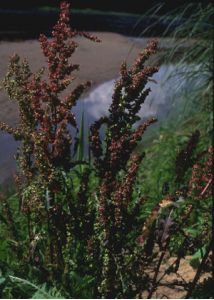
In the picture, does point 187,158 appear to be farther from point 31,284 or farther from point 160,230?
point 31,284

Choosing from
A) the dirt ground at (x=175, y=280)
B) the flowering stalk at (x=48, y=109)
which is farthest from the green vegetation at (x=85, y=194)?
the dirt ground at (x=175, y=280)

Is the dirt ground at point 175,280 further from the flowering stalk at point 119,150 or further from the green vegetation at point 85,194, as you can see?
the flowering stalk at point 119,150

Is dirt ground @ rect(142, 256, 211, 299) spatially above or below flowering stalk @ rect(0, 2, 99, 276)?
below

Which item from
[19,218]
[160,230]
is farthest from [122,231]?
[19,218]

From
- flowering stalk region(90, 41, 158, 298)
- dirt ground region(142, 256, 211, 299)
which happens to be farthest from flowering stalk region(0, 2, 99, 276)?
dirt ground region(142, 256, 211, 299)

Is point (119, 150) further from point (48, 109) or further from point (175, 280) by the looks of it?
point (175, 280)

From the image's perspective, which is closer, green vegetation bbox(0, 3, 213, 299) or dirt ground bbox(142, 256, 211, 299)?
green vegetation bbox(0, 3, 213, 299)

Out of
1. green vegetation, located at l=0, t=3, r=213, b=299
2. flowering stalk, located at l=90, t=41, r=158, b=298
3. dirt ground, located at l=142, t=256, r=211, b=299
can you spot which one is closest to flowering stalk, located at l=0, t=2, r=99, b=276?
green vegetation, located at l=0, t=3, r=213, b=299

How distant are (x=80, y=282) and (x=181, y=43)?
3.15m

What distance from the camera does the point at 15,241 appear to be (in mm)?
2336

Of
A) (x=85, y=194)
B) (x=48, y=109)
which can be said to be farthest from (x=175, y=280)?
(x=48, y=109)

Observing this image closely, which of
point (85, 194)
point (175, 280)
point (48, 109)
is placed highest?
point (48, 109)

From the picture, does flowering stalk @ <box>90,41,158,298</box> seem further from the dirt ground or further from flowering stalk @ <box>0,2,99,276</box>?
the dirt ground

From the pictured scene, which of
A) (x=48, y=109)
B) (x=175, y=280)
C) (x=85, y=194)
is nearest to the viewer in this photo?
(x=48, y=109)
